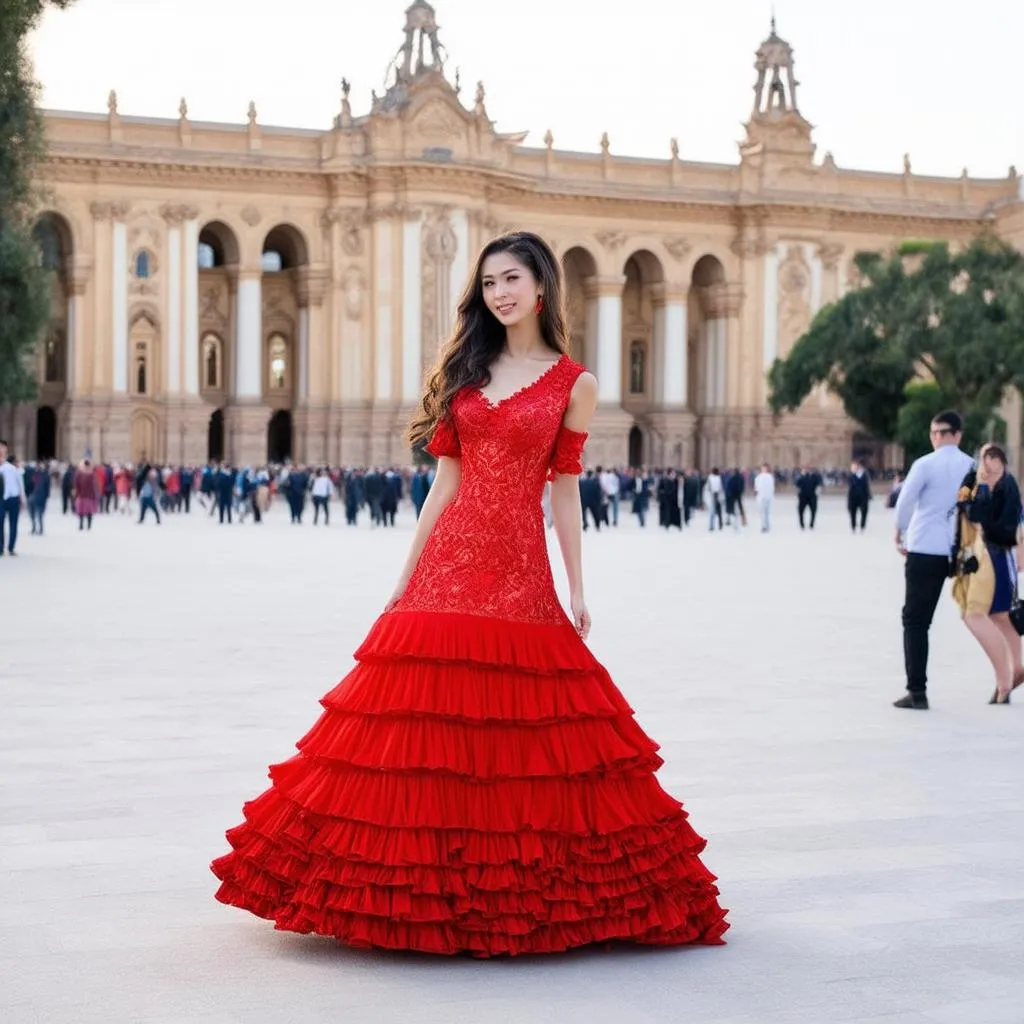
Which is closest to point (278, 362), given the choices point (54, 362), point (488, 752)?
point (54, 362)

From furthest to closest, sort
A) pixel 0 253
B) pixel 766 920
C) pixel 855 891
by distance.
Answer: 1. pixel 0 253
2. pixel 855 891
3. pixel 766 920

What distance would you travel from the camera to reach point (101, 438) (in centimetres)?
5444

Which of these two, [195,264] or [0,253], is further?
[195,264]

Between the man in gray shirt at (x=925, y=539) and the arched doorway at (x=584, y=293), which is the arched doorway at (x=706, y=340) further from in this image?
the man in gray shirt at (x=925, y=539)

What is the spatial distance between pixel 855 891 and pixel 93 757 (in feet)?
11.9

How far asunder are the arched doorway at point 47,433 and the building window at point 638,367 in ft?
66.2

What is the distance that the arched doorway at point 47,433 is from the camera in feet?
188

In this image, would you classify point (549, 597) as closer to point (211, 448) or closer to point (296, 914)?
point (296, 914)

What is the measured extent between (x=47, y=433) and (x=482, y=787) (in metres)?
54.6

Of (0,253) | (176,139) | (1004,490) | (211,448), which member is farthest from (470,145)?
(1004,490)

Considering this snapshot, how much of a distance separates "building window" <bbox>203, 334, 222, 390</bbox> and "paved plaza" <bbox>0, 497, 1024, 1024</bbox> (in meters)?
45.0

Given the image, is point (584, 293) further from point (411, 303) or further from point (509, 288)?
point (509, 288)

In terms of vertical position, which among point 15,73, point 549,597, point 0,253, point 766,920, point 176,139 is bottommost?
point 766,920

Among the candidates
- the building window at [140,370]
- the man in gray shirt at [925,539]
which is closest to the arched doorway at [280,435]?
the building window at [140,370]
